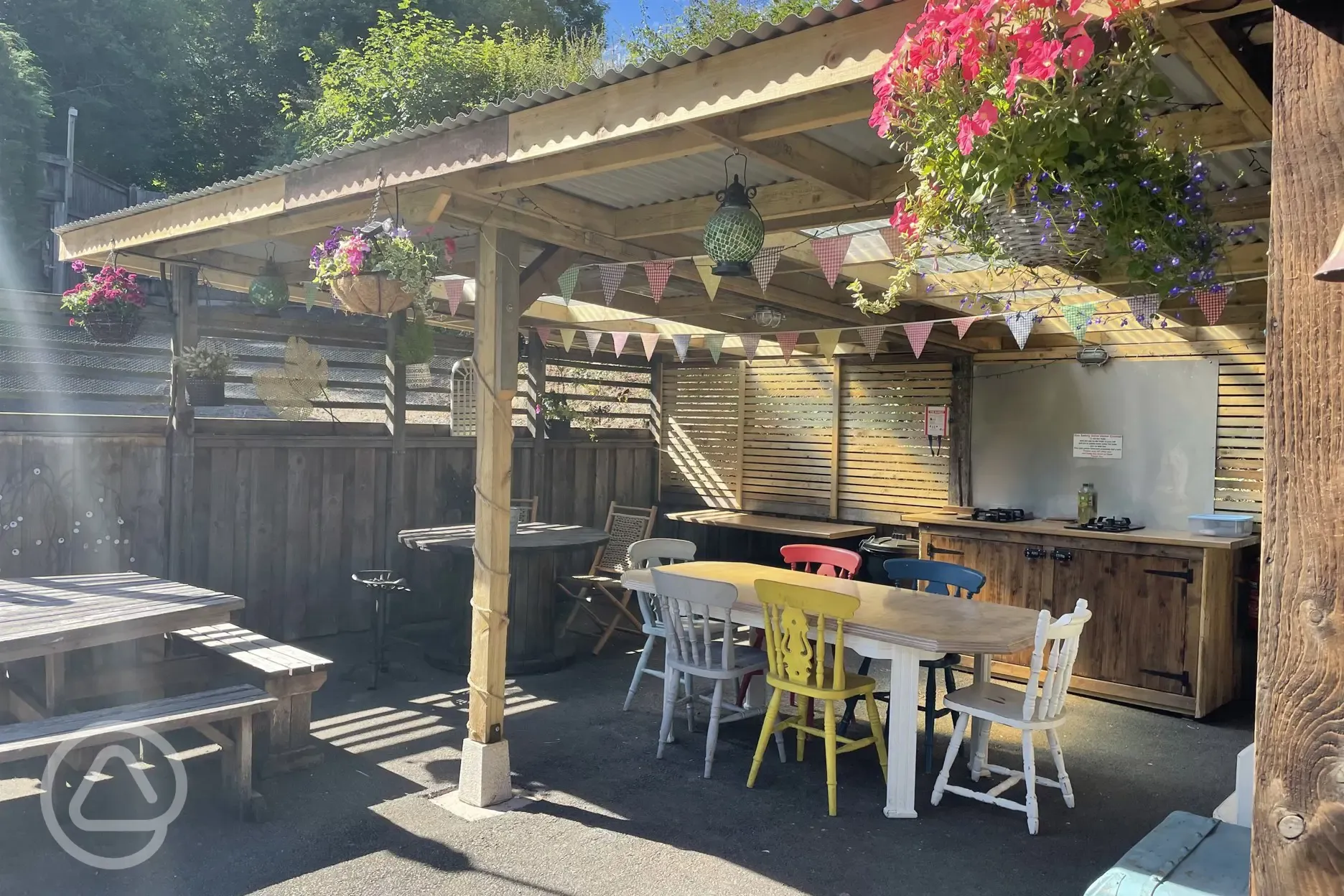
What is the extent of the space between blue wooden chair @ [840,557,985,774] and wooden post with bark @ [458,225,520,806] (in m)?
1.65

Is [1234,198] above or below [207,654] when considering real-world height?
above

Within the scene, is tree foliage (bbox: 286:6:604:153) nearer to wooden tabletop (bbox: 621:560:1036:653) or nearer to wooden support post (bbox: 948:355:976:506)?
wooden support post (bbox: 948:355:976:506)

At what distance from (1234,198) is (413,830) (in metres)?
3.79

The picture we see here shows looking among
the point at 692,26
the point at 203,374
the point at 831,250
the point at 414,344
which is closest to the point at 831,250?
the point at 831,250

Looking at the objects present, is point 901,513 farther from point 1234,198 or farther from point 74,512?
point 74,512

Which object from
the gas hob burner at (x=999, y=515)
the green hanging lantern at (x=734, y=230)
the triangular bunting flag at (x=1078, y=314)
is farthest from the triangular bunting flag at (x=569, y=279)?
the gas hob burner at (x=999, y=515)

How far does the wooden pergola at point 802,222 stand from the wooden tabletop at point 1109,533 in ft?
4.03

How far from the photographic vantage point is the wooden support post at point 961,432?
6898 millimetres

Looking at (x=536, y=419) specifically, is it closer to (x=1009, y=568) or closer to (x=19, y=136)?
(x=1009, y=568)

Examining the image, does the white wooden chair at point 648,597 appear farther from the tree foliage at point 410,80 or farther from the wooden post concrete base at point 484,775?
the tree foliage at point 410,80

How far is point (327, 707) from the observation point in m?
4.92

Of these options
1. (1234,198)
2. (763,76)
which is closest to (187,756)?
(763,76)

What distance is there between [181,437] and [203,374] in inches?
15.1

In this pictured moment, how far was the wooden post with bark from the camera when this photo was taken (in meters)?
3.73
